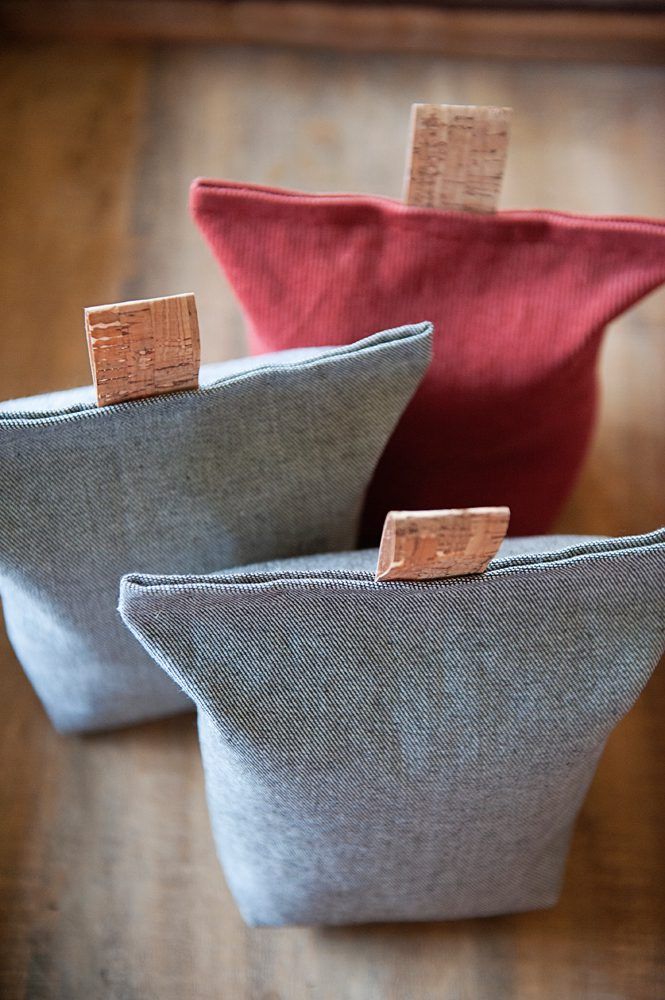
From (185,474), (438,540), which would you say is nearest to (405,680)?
(438,540)

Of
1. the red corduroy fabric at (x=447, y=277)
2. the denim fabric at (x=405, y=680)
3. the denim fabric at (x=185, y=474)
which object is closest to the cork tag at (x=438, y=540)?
the denim fabric at (x=405, y=680)

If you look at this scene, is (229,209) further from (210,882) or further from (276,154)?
(276,154)

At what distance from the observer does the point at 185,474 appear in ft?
2.82

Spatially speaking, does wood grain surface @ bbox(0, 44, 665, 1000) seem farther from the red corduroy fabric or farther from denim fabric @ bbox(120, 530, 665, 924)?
the red corduroy fabric

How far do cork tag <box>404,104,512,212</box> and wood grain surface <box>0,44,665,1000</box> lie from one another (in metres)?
0.58

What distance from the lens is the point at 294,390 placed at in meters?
0.86

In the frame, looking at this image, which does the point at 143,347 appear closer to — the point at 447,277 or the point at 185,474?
the point at 185,474

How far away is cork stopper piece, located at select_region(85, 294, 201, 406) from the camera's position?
771mm

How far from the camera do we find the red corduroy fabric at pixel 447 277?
99 centimetres

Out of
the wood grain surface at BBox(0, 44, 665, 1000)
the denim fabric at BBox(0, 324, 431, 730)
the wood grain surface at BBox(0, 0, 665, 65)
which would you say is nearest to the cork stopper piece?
the denim fabric at BBox(0, 324, 431, 730)

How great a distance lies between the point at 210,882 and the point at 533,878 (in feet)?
1.20

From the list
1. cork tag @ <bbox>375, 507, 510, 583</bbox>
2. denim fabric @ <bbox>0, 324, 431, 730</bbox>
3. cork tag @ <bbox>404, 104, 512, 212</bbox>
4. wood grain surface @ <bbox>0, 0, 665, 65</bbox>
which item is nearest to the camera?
cork tag @ <bbox>375, 507, 510, 583</bbox>

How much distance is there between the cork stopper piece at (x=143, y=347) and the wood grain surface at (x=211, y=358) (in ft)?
1.80

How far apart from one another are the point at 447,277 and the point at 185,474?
1.19ft
